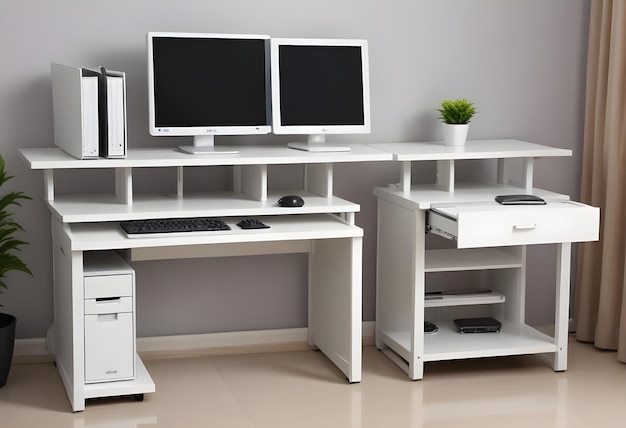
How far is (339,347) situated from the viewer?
3.62 metres

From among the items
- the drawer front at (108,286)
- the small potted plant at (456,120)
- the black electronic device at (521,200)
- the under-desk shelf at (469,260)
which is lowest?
the under-desk shelf at (469,260)

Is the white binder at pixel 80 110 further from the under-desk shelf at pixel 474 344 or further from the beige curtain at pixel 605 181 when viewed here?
the beige curtain at pixel 605 181

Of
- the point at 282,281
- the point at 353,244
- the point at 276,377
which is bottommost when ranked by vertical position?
the point at 276,377

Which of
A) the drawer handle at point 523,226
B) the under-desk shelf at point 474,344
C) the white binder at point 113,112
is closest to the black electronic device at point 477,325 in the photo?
the under-desk shelf at point 474,344

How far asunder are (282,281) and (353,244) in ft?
2.22

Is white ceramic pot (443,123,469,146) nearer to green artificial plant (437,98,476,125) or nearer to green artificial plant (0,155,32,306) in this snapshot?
green artificial plant (437,98,476,125)

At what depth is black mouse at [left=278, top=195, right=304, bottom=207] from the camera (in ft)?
11.1

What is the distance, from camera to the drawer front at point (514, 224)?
3287mm

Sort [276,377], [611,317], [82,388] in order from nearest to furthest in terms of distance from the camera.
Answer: [82,388] → [276,377] → [611,317]

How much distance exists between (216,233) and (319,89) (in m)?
0.77

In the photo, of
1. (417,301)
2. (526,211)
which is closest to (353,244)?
(417,301)

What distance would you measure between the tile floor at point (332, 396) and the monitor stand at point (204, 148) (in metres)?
0.84

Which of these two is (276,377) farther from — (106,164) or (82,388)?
(106,164)

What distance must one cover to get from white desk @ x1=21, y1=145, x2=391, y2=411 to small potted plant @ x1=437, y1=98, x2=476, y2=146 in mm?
382
